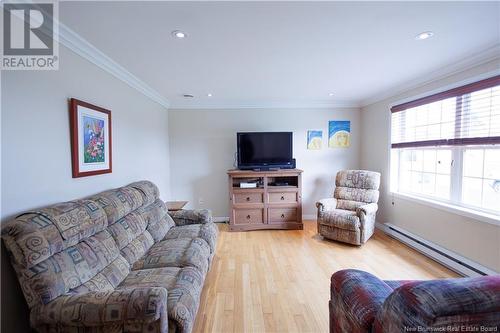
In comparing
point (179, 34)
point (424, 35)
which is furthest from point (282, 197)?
point (179, 34)

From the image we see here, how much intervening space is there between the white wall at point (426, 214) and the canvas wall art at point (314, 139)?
0.83m

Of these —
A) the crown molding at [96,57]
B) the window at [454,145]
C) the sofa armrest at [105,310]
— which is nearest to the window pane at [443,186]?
the window at [454,145]

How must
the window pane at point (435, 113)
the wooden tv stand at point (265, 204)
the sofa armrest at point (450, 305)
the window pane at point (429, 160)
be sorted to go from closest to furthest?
the sofa armrest at point (450, 305) → the window pane at point (435, 113) → the window pane at point (429, 160) → the wooden tv stand at point (265, 204)

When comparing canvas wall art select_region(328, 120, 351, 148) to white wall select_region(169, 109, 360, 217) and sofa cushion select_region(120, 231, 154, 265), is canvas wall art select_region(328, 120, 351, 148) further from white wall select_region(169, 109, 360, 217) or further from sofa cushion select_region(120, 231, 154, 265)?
sofa cushion select_region(120, 231, 154, 265)

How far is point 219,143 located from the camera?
14.5 feet

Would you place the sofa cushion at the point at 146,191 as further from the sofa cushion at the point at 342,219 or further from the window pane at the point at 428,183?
the window pane at the point at 428,183

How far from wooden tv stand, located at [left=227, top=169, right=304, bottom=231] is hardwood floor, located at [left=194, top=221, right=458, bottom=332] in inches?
6.8

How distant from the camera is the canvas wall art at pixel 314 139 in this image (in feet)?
14.7

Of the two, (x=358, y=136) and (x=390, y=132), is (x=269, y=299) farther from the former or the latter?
(x=358, y=136)

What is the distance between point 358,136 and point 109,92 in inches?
164

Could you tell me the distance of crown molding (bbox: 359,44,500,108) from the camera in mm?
2184

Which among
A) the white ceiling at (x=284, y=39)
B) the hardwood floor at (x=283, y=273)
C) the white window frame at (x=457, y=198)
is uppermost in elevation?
the white ceiling at (x=284, y=39)

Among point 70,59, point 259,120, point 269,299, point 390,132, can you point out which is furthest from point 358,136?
point 70,59

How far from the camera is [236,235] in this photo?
12.5ft
